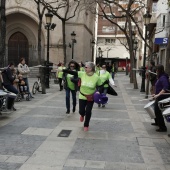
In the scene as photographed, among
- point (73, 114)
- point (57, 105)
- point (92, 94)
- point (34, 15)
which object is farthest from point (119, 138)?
point (34, 15)

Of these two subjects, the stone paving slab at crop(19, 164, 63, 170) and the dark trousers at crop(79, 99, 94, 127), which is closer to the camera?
the stone paving slab at crop(19, 164, 63, 170)

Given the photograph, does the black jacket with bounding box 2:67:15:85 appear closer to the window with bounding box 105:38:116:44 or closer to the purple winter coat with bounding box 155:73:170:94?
the purple winter coat with bounding box 155:73:170:94

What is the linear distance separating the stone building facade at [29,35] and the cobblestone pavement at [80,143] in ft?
77.7

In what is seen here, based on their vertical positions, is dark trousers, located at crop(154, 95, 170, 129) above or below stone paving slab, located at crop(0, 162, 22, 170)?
above

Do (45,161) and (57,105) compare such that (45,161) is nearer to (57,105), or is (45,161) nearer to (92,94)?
(92,94)

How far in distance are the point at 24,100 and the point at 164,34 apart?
17111 millimetres

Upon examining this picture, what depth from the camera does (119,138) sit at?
7.05 meters

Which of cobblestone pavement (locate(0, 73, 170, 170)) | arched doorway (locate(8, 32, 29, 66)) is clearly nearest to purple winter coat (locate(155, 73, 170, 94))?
cobblestone pavement (locate(0, 73, 170, 170))

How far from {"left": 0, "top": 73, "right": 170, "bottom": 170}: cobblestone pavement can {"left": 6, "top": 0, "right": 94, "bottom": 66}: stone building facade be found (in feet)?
77.7

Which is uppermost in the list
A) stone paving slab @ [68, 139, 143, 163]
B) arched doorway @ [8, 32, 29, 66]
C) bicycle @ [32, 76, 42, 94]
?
arched doorway @ [8, 32, 29, 66]

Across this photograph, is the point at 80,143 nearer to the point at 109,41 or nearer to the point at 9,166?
the point at 9,166

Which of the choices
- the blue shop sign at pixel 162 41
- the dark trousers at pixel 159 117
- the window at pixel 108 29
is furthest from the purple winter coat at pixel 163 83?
the window at pixel 108 29

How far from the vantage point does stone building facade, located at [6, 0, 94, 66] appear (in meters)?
32.6

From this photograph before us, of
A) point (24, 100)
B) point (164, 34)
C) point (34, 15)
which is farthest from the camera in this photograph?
point (34, 15)
